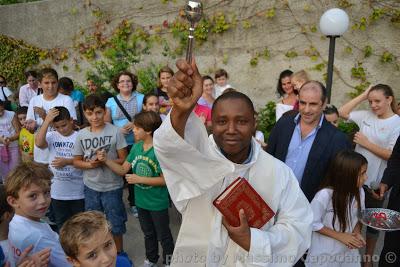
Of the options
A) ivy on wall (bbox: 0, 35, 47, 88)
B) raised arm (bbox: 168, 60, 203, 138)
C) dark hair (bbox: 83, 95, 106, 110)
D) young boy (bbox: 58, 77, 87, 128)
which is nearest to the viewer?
raised arm (bbox: 168, 60, 203, 138)

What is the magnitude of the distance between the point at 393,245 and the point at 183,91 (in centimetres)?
272

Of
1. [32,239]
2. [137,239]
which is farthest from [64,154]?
[32,239]

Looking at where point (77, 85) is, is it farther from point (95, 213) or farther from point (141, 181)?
point (95, 213)

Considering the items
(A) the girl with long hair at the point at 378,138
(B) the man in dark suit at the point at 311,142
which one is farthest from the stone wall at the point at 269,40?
(B) the man in dark suit at the point at 311,142

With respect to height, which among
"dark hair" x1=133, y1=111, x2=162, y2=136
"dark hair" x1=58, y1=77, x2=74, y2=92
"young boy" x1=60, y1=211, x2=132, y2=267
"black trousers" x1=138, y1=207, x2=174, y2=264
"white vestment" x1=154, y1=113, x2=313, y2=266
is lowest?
"black trousers" x1=138, y1=207, x2=174, y2=264

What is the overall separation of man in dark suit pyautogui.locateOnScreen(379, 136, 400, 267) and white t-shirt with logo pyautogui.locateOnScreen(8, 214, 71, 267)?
2.61 metres

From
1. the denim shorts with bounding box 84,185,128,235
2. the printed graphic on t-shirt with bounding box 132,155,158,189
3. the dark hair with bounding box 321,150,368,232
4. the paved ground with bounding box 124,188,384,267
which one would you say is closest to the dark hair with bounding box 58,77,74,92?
the paved ground with bounding box 124,188,384,267

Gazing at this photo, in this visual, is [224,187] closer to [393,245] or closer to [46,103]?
[393,245]

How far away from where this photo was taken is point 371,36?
6.86m

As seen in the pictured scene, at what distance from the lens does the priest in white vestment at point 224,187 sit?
1.69 meters

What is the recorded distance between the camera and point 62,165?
12.8 feet

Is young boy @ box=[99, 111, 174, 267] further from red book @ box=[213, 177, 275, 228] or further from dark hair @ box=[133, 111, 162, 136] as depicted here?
red book @ box=[213, 177, 275, 228]

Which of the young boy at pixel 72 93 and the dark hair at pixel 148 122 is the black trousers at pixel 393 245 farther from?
the young boy at pixel 72 93

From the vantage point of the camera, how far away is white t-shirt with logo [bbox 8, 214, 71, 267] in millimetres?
2346
